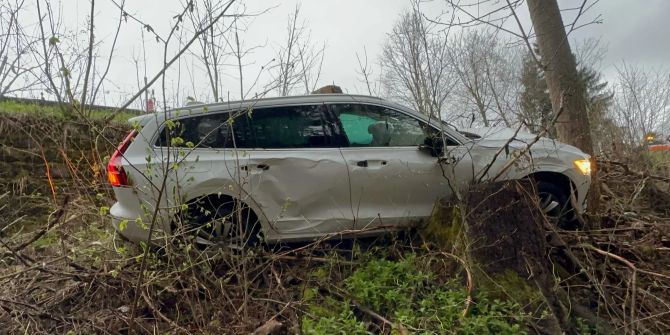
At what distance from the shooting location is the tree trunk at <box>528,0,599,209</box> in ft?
17.4

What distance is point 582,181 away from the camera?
4316mm

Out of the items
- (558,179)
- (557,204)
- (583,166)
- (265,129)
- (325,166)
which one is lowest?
(557,204)

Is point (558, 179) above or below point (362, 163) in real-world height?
below

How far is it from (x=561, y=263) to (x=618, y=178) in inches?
123

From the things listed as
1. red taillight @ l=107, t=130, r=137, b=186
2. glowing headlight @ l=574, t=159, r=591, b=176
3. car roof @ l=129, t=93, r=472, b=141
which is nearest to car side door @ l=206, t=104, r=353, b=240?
car roof @ l=129, t=93, r=472, b=141

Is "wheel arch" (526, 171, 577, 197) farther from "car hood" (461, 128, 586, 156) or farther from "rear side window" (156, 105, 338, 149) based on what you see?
"rear side window" (156, 105, 338, 149)

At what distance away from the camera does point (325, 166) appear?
157 inches

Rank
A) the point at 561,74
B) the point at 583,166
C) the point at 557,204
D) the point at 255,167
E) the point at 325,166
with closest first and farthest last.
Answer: the point at 255,167
the point at 325,166
the point at 557,204
the point at 583,166
the point at 561,74

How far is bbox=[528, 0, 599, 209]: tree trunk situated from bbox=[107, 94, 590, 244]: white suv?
1115 mm

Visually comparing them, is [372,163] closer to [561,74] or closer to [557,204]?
[557,204]

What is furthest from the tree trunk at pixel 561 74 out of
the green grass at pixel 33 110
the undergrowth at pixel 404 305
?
the green grass at pixel 33 110

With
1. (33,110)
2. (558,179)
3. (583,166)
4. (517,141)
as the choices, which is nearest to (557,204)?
(558,179)

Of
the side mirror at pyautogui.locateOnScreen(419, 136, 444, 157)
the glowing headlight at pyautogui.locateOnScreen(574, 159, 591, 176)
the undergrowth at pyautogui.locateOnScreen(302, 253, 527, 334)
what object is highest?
the side mirror at pyautogui.locateOnScreen(419, 136, 444, 157)

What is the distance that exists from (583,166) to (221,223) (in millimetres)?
3783
